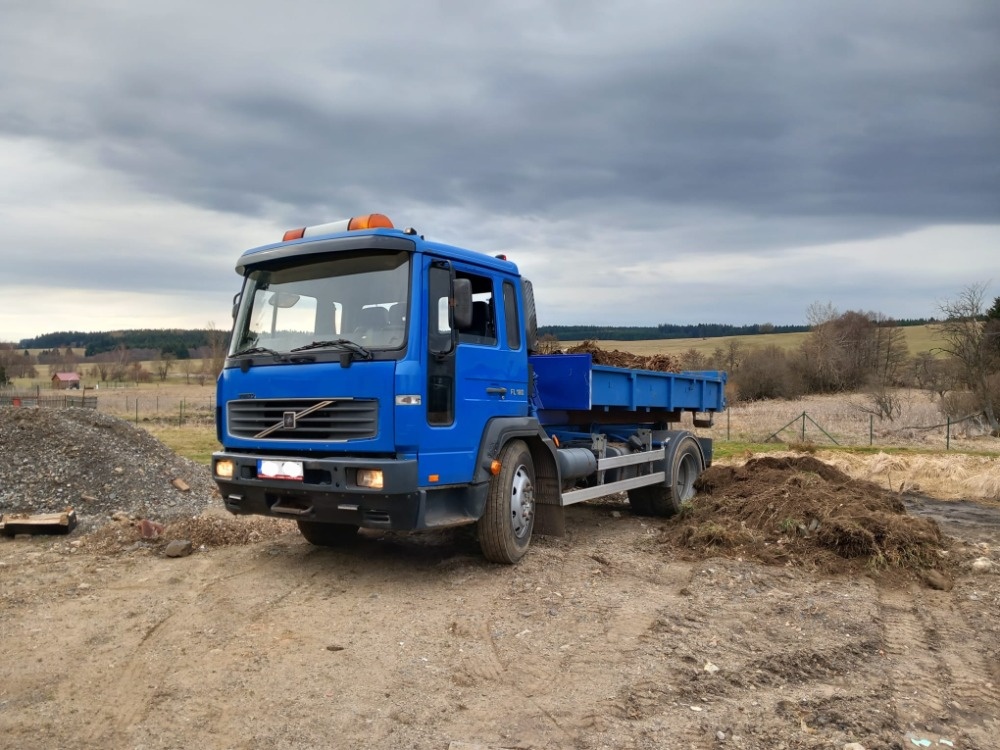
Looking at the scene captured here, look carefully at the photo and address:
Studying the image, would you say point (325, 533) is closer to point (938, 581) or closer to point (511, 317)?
point (511, 317)

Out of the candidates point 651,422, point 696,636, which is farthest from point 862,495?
point 696,636

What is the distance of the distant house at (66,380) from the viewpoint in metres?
62.2

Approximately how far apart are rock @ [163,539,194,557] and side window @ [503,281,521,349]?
12.2 feet

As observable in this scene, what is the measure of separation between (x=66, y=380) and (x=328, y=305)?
68.9 meters

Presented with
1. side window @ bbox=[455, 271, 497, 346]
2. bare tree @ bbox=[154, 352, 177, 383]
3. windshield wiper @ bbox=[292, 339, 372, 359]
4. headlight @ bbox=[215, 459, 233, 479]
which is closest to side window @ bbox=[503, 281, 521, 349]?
side window @ bbox=[455, 271, 497, 346]

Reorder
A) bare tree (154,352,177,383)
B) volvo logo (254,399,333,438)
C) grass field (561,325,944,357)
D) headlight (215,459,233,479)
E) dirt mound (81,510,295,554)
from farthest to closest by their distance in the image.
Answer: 1. bare tree (154,352,177,383)
2. grass field (561,325,944,357)
3. dirt mound (81,510,295,554)
4. headlight (215,459,233,479)
5. volvo logo (254,399,333,438)

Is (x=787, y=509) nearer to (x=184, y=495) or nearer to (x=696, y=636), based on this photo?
(x=696, y=636)

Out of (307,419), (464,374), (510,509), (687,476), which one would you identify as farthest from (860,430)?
(307,419)

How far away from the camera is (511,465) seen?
6.79 metres

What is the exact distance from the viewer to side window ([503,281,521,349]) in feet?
23.5

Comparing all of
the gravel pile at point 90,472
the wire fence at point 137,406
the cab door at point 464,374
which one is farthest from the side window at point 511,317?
the wire fence at point 137,406

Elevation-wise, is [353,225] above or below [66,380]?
above

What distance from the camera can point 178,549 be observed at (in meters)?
7.29

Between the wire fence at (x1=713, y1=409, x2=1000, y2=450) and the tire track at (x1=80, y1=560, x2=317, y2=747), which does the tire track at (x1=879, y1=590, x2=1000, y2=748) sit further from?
the wire fence at (x1=713, y1=409, x2=1000, y2=450)
